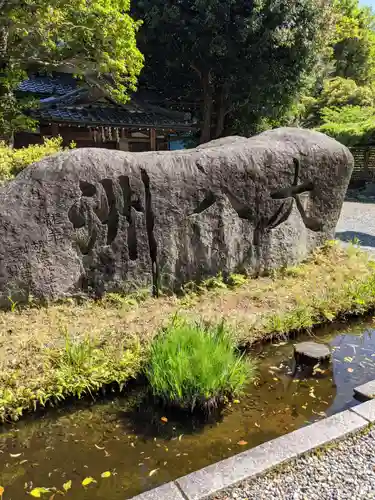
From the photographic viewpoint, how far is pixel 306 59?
58.8 feet

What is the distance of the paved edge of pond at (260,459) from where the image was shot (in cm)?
277

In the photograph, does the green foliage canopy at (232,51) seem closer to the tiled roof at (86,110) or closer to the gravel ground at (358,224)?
the tiled roof at (86,110)

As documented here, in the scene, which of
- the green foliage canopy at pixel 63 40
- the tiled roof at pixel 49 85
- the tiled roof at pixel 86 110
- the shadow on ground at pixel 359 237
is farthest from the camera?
the tiled roof at pixel 49 85

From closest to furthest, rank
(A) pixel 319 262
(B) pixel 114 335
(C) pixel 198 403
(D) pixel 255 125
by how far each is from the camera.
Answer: (C) pixel 198 403, (B) pixel 114 335, (A) pixel 319 262, (D) pixel 255 125

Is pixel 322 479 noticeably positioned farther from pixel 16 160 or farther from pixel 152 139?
pixel 152 139

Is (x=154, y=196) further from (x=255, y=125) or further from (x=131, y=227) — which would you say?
(x=255, y=125)

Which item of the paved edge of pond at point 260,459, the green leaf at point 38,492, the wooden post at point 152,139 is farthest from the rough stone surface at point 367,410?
the wooden post at point 152,139

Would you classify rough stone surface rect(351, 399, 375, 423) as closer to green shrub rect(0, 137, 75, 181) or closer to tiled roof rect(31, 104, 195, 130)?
green shrub rect(0, 137, 75, 181)

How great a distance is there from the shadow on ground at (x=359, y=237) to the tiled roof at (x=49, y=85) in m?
12.1

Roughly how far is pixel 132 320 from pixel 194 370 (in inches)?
65.2

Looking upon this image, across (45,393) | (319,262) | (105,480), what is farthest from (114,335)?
(319,262)

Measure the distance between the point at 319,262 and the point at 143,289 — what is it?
3.42m

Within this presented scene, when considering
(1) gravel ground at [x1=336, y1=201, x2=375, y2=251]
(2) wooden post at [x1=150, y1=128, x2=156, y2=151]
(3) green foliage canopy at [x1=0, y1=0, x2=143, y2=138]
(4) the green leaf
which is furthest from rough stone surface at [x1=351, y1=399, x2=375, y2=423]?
(2) wooden post at [x1=150, y1=128, x2=156, y2=151]

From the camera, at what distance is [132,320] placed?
522 cm
